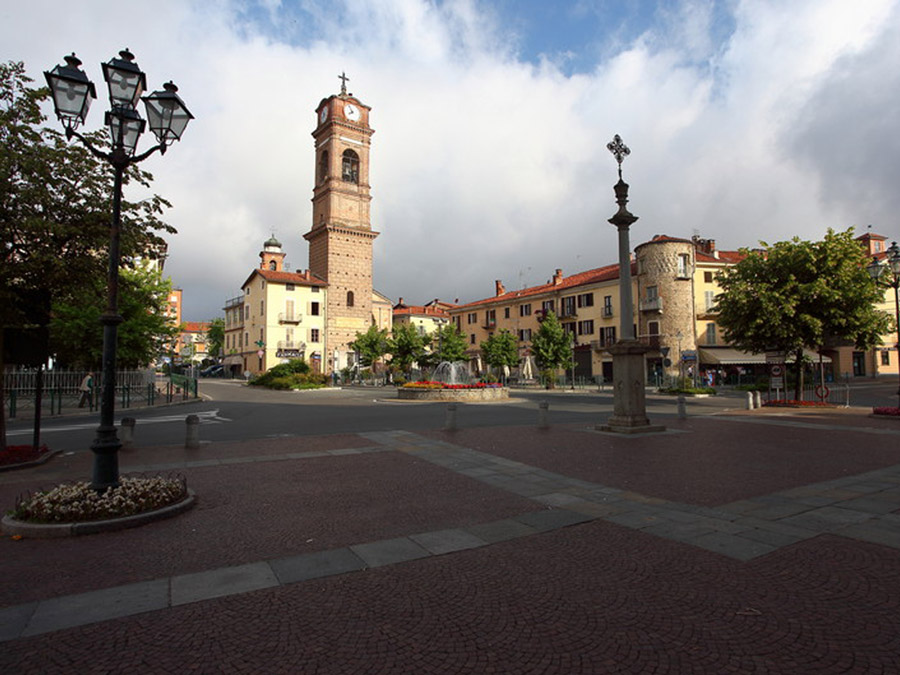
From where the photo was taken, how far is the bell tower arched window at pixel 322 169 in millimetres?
61891

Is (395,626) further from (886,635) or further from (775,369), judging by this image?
(775,369)

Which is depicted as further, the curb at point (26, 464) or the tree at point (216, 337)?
the tree at point (216, 337)

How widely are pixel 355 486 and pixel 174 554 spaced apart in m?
3.11

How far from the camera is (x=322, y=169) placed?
63.0m

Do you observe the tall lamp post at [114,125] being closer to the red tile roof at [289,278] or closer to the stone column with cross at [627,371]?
the stone column with cross at [627,371]

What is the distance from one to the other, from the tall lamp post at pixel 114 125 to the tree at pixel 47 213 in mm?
2856

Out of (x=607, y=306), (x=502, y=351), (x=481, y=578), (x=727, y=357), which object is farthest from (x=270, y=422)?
(x=727, y=357)

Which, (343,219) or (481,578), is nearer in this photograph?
(481,578)

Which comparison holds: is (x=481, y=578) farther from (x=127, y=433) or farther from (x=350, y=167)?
(x=350, y=167)

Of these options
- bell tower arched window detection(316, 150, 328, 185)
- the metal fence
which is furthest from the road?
bell tower arched window detection(316, 150, 328, 185)

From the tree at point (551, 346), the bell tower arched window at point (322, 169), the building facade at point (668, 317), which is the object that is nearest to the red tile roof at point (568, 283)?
the building facade at point (668, 317)

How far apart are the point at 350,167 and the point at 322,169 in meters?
3.73

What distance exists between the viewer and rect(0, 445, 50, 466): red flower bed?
30.6ft

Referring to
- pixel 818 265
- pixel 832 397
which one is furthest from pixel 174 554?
pixel 832 397
